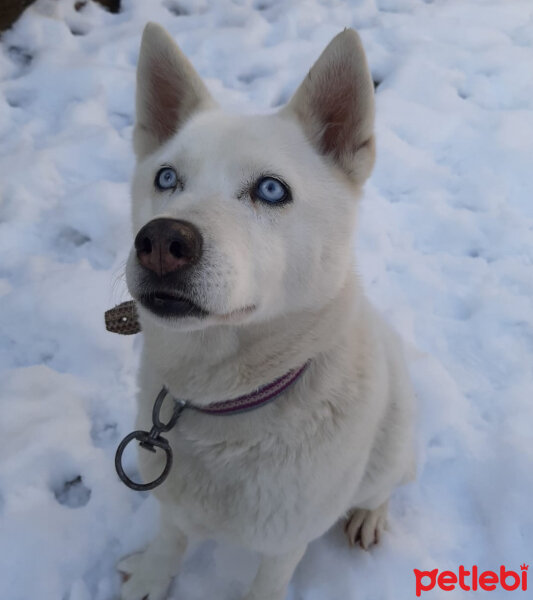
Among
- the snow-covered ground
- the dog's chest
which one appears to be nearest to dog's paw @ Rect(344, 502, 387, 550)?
the snow-covered ground

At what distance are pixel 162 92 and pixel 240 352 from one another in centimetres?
93

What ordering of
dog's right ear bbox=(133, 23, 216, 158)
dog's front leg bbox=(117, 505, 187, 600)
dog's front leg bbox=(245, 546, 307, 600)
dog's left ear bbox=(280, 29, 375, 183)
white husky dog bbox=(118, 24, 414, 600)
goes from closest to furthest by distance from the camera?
white husky dog bbox=(118, 24, 414, 600) < dog's left ear bbox=(280, 29, 375, 183) < dog's right ear bbox=(133, 23, 216, 158) < dog's front leg bbox=(245, 546, 307, 600) < dog's front leg bbox=(117, 505, 187, 600)

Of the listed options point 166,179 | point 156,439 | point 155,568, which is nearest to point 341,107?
point 166,179

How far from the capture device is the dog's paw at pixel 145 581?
1.90m

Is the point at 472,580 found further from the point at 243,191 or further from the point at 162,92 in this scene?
the point at 162,92

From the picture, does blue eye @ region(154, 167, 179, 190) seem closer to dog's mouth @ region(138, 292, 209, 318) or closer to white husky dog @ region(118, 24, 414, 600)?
white husky dog @ region(118, 24, 414, 600)

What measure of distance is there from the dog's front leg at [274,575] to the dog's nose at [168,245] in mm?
1093

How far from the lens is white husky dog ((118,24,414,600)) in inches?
52.0

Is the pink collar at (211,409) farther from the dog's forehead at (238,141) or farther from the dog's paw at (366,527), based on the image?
the dog's paw at (366,527)

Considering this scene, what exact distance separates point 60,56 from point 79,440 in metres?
3.26

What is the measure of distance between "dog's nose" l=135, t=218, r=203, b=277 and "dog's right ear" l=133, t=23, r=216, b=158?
29.4 inches

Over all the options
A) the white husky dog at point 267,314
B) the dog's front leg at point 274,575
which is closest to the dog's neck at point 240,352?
the white husky dog at point 267,314

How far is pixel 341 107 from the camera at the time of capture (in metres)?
1.54

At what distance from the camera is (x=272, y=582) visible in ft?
5.76
